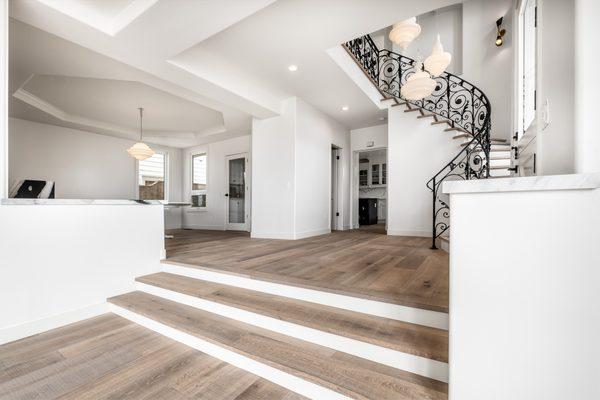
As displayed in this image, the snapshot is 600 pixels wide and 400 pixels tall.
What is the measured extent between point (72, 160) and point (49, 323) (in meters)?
5.63

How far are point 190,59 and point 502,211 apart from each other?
12.3 feet

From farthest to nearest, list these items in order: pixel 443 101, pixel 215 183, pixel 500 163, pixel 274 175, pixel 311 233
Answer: pixel 215 183, pixel 443 101, pixel 311 233, pixel 274 175, pixel 500 163

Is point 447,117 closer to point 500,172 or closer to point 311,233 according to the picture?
point 500,172

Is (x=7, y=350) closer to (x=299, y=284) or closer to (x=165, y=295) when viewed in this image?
(x=165, y=295)

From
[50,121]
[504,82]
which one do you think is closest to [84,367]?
[50,121]

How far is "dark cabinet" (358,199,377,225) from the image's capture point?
8.89 m

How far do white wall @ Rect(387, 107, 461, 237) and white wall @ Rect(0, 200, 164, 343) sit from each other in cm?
457

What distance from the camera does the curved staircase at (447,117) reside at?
4.37 metres

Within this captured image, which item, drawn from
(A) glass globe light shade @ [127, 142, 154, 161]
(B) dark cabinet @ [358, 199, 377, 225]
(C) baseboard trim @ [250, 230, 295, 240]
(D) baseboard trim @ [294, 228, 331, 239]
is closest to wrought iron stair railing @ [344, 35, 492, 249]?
(D) baseboard trim @ [294, 228, 331, 239]

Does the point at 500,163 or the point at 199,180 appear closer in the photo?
the point at 500,163

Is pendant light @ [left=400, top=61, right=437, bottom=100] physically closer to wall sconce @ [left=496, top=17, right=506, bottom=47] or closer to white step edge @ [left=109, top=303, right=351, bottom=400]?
white step edge @ [left=109, top=303, right=351, bottom=400]

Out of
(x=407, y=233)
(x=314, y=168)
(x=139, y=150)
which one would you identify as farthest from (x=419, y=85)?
(x=139, y=150)

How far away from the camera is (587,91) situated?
1051 mm

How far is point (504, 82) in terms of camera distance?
5582mm
